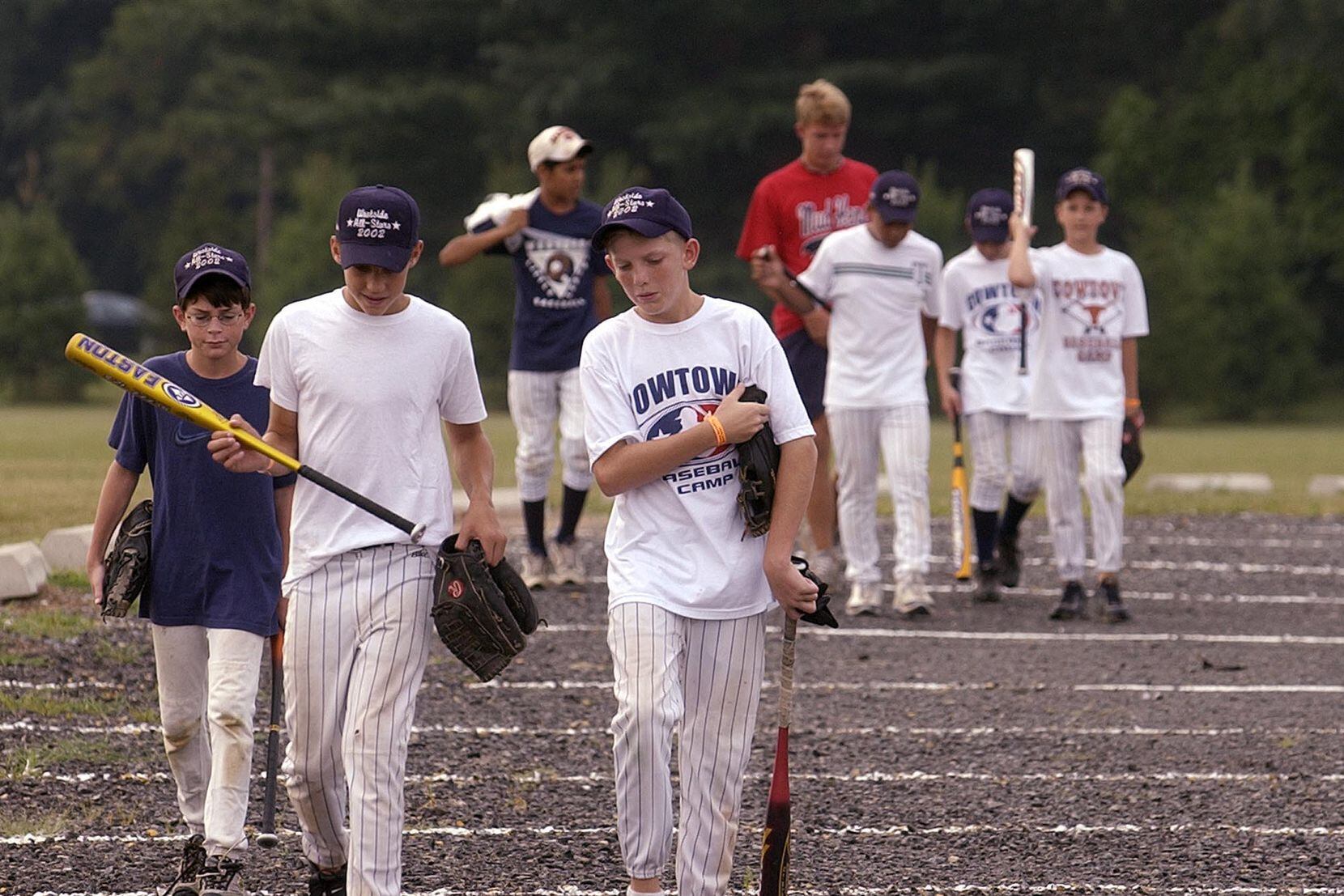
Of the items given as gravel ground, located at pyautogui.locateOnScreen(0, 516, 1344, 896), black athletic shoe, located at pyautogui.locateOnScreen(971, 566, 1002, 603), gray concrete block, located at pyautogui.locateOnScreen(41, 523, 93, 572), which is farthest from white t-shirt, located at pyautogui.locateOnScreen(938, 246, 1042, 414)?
gray concrete block, located at pyautogui.locateOnScreen(41, 523, 93, 572)

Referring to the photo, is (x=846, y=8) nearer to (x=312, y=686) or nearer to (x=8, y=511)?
(x=8, y=511)

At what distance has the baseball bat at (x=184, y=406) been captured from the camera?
4949 millimetres

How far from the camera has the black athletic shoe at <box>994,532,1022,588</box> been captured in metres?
11.5

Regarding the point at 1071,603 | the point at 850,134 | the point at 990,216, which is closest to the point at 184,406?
the point at 1071,603

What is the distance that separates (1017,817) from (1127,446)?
4.66m

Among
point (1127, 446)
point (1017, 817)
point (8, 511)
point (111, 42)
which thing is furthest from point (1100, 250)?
point (111, 42)

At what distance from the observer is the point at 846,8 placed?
3997 centimetres

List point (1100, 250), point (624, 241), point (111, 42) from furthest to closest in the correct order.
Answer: point (111, 42)
point (1100, 250)
point (624, 241)

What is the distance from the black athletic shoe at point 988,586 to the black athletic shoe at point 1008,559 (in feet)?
1.17

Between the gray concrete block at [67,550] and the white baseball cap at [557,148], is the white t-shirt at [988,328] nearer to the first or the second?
the white baseball cap at [557,148]

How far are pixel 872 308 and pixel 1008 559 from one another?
207 centimetres

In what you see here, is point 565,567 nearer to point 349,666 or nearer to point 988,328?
point 988,328

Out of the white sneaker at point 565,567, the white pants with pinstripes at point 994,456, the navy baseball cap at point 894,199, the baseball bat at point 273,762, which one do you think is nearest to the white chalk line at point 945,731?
the baseball bat at point 273,762

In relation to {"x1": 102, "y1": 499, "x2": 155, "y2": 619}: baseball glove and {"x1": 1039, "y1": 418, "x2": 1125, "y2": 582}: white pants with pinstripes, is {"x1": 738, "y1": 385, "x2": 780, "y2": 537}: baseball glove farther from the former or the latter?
{"x1": 1039, "y1": 418, "x2": 1125, "y2": 582}: white pants with pinstripes
